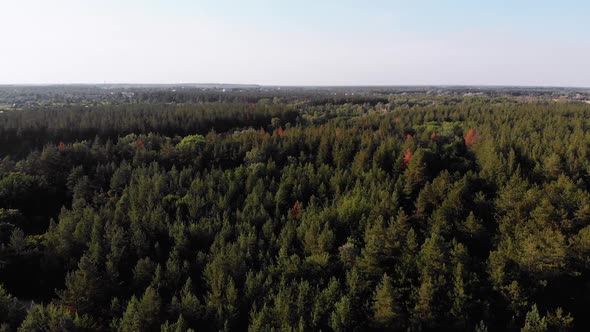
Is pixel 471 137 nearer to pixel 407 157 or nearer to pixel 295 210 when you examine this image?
pixel 407 157

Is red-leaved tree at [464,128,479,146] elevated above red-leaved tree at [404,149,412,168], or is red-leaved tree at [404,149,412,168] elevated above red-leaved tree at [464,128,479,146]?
red-leaved tree at [464,128,479,146]

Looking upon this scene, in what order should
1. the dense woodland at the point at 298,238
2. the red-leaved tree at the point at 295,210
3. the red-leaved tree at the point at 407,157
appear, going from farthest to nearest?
the red-leaved tree at the point at 407,157, the red-leaved tree at the point at 295,210, the dense woodland at the point at 298,238

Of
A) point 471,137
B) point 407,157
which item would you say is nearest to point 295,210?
point 407,157

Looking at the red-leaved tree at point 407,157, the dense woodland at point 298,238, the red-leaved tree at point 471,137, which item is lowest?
the dense woodland at point 298,238

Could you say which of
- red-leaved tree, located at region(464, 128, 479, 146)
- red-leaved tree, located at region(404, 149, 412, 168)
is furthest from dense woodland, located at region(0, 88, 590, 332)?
red-leaved tree, located at region(464, 128, 479, 146)

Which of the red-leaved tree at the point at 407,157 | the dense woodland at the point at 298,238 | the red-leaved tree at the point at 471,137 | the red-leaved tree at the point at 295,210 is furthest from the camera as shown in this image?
the red-leaved tree at the point at 471,137

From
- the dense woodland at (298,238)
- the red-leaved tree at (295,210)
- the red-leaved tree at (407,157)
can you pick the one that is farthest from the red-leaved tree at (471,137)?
the red-leaved tree at (295,210)

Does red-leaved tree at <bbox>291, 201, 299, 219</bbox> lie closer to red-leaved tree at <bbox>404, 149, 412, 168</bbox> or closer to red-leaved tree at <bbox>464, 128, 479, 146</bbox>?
red-leaved tree at <bbox>404, 149, 412, 168</bbox>

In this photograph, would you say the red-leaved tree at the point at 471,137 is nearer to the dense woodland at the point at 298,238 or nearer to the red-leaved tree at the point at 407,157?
the dense woodland at the point at 298,238
